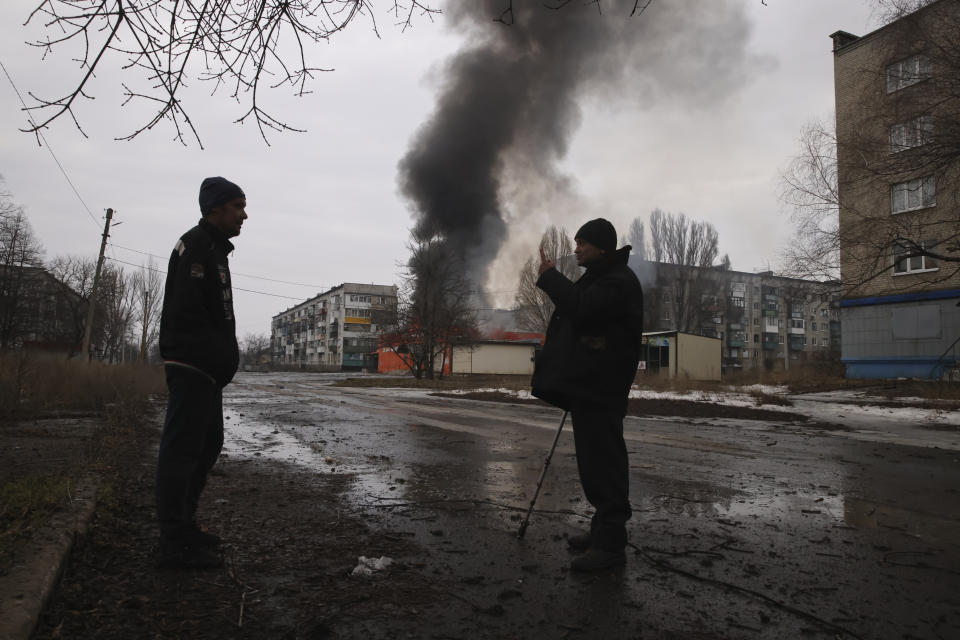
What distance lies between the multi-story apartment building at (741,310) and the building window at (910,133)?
14.2ft

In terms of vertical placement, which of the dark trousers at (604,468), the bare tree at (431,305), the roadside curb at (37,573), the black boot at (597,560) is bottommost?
the black boot at (597,560)

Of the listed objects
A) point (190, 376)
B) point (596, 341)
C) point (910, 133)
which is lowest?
point (190, 376)

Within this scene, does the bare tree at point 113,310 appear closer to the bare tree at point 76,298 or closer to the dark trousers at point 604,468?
the bare tree at point 76,298

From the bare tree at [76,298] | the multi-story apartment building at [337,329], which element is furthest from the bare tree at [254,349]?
the bare tree at [76,298]

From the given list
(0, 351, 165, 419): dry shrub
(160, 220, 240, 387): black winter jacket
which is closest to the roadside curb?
(160, 220, 240, 387): black winter jacket

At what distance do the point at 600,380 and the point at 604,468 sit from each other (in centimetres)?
44

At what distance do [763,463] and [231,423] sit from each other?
8004mm

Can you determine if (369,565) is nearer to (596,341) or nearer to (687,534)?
(596,341)

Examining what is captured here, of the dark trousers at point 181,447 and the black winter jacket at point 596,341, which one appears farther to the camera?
the black winter jacket at point 596,341

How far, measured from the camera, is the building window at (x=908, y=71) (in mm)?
12258

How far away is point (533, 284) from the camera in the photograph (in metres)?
49.7

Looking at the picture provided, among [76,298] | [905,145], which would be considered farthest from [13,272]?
[905,145]

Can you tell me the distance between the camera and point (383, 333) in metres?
33.6

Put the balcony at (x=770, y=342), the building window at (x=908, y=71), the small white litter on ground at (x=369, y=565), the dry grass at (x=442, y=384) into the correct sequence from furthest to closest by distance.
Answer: the balcony at (x=770, y=342), the dry grass at (x=442, y=384), the building window at (x=908, y=71), the small white litter on ground at (x=369, y=565)
